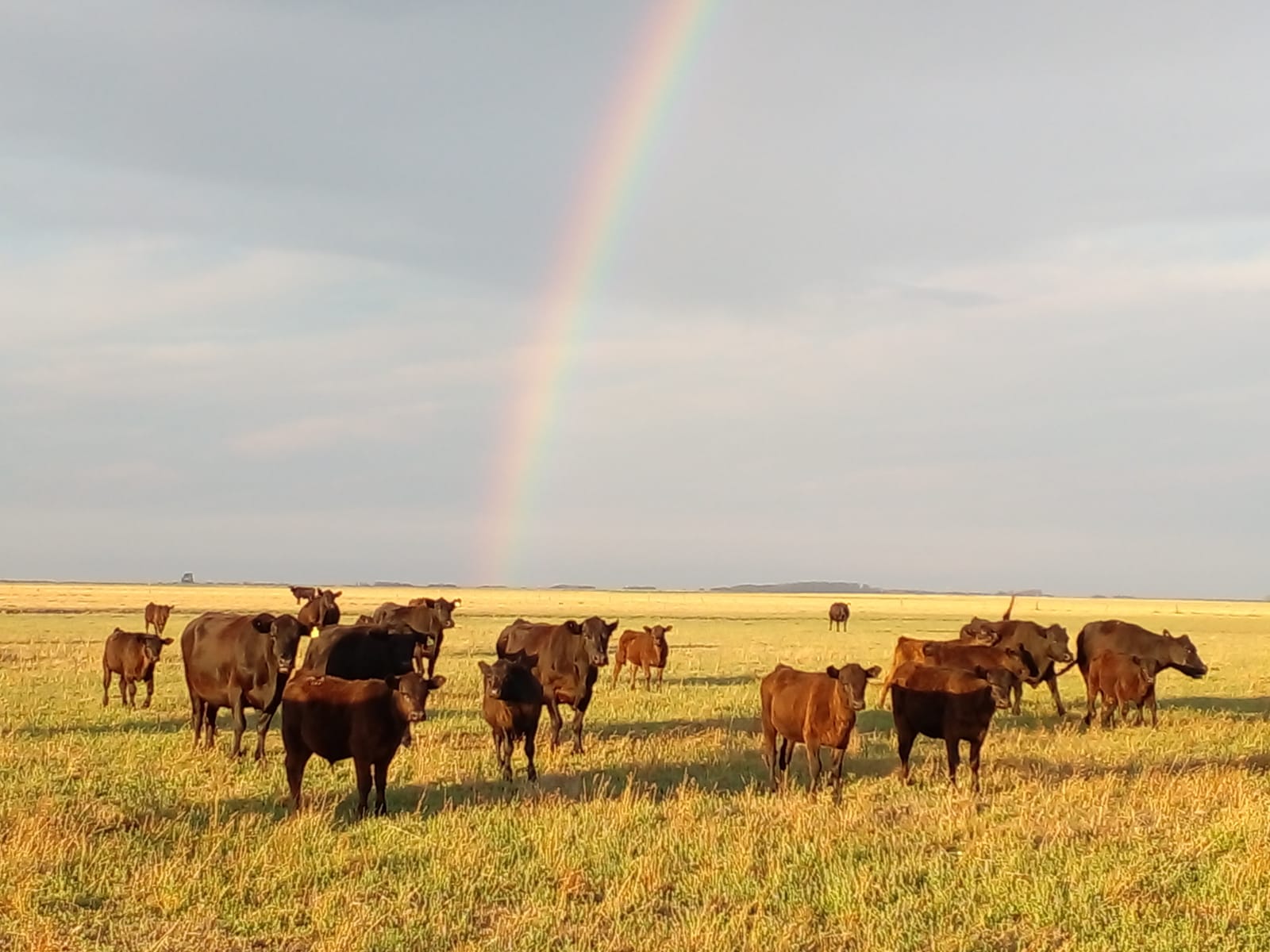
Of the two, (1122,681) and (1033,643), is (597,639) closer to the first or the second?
(1122,681)

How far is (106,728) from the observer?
53.1 feet

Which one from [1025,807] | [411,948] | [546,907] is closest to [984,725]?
[1025,807]

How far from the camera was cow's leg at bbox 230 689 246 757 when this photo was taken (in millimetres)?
13815

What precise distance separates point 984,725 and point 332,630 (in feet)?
30.6

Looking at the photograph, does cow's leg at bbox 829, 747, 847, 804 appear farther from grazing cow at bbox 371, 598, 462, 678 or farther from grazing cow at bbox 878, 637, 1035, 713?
grazing cow at bbox 371, 598, 462, 678

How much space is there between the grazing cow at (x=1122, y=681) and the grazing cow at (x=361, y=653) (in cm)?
1009

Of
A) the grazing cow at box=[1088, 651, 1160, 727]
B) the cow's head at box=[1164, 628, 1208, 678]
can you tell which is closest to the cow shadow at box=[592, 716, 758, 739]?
the grazing cow at box=[1088, 651, 1160, 727]

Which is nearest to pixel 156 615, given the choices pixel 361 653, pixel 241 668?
pixel 361 653

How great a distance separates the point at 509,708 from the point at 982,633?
1220cm

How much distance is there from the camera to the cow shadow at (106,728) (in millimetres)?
15577

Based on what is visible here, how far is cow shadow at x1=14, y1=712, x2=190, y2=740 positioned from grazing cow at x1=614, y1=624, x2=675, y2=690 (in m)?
9.32

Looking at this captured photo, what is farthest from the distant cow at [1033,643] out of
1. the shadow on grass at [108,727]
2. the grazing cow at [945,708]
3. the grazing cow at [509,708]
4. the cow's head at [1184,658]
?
the shadow on grass at [108,727]

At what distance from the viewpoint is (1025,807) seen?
35.2 feet

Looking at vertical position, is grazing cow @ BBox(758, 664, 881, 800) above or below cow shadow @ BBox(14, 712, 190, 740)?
above
